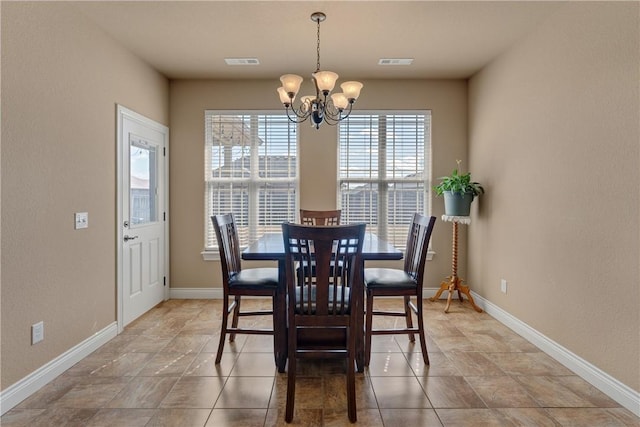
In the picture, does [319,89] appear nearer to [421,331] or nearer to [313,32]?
[313,32]

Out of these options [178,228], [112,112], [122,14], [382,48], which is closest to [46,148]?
[112,112]

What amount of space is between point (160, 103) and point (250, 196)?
1457mm

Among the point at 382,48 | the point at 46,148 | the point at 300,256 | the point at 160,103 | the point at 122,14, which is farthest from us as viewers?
the point at 160,103

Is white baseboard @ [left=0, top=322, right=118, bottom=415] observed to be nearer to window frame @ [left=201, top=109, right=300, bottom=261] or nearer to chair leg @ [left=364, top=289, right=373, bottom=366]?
window frame @ [left=201, top=109, right=300, bottom=261]

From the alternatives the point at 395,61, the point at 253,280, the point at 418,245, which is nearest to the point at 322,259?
the point at 253,280

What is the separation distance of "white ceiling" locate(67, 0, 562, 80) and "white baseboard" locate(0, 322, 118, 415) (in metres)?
2.55

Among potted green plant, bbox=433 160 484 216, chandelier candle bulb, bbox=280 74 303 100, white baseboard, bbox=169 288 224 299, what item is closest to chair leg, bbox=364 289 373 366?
chandelier candle bulb, bbox=280 74 303 100

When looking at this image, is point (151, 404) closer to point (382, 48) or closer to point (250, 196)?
point (250, 196)

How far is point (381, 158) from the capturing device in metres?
4.60

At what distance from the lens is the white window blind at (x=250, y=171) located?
455 cm

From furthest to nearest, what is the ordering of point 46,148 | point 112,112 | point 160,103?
point 160,103 < point 112,112 < point 46,148

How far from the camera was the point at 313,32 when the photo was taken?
3.23 meters

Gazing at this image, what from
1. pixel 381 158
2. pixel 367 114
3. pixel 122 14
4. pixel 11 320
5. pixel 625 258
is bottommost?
pixel 11 320

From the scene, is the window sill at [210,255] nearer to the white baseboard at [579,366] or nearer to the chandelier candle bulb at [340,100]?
the chandelier candle bulb at [340,100]
